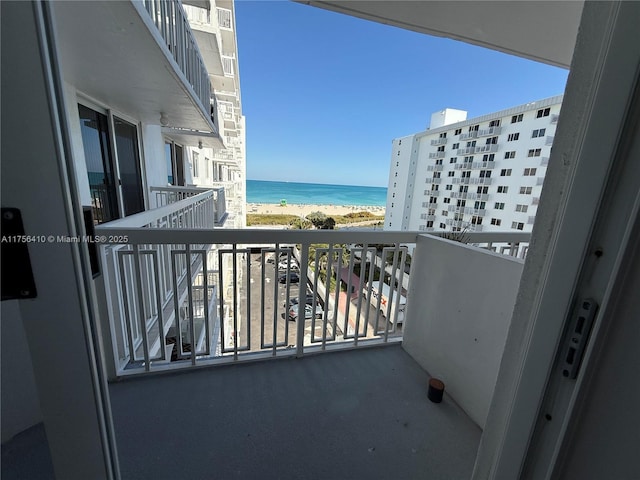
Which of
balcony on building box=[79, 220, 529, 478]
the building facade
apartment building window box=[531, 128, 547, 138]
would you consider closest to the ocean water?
the building facade

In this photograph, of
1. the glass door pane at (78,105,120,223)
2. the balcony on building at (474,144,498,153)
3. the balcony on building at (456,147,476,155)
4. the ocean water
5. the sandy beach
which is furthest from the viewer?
the ocean water

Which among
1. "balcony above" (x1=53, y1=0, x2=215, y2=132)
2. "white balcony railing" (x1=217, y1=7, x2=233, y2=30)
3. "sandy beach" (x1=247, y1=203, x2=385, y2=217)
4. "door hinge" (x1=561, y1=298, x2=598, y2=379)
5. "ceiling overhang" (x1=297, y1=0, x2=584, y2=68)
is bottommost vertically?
"sandy beach" (x1=247, y1=203, x2=385, y2=217)

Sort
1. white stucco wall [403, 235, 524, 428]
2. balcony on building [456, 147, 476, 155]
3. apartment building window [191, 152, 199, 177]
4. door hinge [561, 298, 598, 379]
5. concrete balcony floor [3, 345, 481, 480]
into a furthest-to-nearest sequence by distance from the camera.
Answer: balcony on building [456, 147, 476, 155] < apartment building window [191, 152, 199, 177] < white stucco wall [403, 235, 524, 428] < concrete balcony floor [3, 345, 481, 480] < door hinge [561, 298, 598, 379]

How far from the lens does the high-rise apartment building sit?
12781 millimetres

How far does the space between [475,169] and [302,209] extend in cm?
2012

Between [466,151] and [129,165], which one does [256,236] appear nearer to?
[129,165]

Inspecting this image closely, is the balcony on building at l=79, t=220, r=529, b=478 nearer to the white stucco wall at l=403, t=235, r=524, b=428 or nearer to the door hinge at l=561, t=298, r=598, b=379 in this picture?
the white stucco wall at l=403, t=235, r=524, b=428

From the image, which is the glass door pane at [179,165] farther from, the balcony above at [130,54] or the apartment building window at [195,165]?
the balcony above at [130,54]

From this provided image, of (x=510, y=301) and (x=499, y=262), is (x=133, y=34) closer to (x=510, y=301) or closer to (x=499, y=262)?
(x=499, y=262)

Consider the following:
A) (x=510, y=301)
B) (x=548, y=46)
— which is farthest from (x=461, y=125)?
(x=510, y=301)

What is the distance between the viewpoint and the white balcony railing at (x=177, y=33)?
5.93ft

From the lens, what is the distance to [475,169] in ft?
50.8

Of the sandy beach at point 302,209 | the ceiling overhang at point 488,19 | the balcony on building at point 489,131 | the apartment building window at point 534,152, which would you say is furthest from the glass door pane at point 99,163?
the sandy beach at point 302,209

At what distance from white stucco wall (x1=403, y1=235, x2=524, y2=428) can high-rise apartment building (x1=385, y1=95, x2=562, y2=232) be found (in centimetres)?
864
